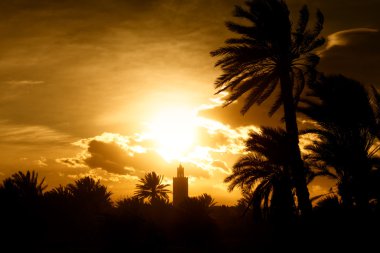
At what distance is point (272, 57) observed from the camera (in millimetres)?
19750

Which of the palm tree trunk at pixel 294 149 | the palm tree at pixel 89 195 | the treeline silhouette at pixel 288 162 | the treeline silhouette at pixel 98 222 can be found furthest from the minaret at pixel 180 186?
the palm tree trunk at pixel 294 149

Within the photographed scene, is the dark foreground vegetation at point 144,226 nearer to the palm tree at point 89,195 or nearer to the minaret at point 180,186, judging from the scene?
the palm tree at point 89,195

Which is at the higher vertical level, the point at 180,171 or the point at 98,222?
the point at 180,171

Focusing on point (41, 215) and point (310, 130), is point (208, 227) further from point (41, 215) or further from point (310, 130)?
point (41, 215)

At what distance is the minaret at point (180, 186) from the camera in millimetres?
62344

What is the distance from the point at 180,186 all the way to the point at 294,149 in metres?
44.6

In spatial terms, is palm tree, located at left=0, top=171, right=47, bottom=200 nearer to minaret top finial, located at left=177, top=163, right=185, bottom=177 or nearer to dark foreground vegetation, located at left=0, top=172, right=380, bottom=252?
dark foreground vegetation, located at left=0, top=172, right=380, bottom=252

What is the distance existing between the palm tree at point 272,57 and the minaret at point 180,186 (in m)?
43.3

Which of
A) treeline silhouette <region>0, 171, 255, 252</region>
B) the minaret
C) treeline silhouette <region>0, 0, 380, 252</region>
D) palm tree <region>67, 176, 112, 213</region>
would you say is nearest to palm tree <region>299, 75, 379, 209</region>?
treeline silhouette <region>0, 0, 380, 252</region>

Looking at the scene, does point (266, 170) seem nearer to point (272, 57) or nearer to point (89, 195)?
point (272, 57)

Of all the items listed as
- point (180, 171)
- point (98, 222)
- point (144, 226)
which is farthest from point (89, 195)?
point (180, 171)

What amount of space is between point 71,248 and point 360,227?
22.1 metres

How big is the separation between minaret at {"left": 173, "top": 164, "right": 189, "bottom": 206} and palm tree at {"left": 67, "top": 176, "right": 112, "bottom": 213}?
18026 millimetres

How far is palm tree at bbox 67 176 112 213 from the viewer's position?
39312mm
